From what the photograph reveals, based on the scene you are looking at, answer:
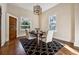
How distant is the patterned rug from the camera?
2.40 m

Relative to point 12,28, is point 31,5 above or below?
above

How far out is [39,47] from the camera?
2.44 metres

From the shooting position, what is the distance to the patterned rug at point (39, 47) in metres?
2.40

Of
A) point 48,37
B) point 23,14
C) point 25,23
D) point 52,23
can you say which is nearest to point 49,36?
point 48,37

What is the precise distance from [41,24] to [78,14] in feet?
2.75

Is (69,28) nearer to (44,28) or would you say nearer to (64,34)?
(64,34)

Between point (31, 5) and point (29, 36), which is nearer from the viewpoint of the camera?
point (31, 5)

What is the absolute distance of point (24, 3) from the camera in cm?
235

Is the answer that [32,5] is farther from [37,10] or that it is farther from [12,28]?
[12,28]

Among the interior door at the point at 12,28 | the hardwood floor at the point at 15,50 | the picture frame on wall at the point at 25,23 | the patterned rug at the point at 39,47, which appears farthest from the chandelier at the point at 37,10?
the hardwood floor at the point at 15,50

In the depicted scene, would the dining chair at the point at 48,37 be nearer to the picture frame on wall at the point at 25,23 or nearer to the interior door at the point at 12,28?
the picture frame on wall at the point at 25,23

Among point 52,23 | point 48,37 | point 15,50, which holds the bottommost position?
point 15,50

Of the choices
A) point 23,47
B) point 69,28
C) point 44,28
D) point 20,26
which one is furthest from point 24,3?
point 69,28

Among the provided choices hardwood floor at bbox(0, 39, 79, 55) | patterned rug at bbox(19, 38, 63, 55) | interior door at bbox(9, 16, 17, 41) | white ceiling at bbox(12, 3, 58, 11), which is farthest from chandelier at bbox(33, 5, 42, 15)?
hardwood floor at bbox(0, 39, 79, 55)
